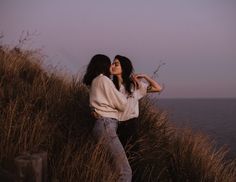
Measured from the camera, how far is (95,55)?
18.2ft

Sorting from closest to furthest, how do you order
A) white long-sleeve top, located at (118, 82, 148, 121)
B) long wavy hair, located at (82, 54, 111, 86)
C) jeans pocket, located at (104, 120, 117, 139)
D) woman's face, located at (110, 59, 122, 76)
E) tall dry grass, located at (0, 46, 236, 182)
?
1. tall dry grass, located at (0, 46, 236, 182)
2. jeans pocket, located at (104, 120, 117, 139)
3. long wavy hair, located at (82, 54, 111, 86)
4. white long-sleeve top, located at (118, 82, 148, 121)
5. woman's face, located at (110, 59, 122, 76)

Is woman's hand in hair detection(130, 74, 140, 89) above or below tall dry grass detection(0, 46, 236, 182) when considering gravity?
above

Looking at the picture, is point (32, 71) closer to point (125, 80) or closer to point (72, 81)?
point (72, 81)

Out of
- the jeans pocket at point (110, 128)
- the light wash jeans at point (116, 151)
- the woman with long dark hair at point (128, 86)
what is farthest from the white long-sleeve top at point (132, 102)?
the light wash jeans at point (116, 151)

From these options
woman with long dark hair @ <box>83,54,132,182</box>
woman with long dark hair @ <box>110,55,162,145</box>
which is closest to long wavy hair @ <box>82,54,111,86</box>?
woman with long dark hair @ <box>83,54,132,182</box>

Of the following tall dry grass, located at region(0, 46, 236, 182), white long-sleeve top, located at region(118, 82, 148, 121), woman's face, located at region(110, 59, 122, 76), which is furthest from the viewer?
woman's face, located at region(110, 59, 122, 76)

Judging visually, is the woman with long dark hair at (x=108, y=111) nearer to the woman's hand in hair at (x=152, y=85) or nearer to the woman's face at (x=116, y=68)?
Answer: the woman's face at (x=116, y=68)

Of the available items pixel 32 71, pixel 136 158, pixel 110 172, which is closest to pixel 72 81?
pixel 32 71

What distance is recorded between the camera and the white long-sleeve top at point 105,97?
5.23 metres

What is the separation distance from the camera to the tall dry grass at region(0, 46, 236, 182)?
196 inches

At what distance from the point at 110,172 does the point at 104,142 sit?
328 millimetres

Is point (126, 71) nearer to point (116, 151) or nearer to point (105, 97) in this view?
point (105, 97)

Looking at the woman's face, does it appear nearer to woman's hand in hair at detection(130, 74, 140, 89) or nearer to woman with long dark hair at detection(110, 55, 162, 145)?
woman with long dark hair at detection(110, 55, 162, 145)

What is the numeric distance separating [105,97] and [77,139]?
40.9 inches
